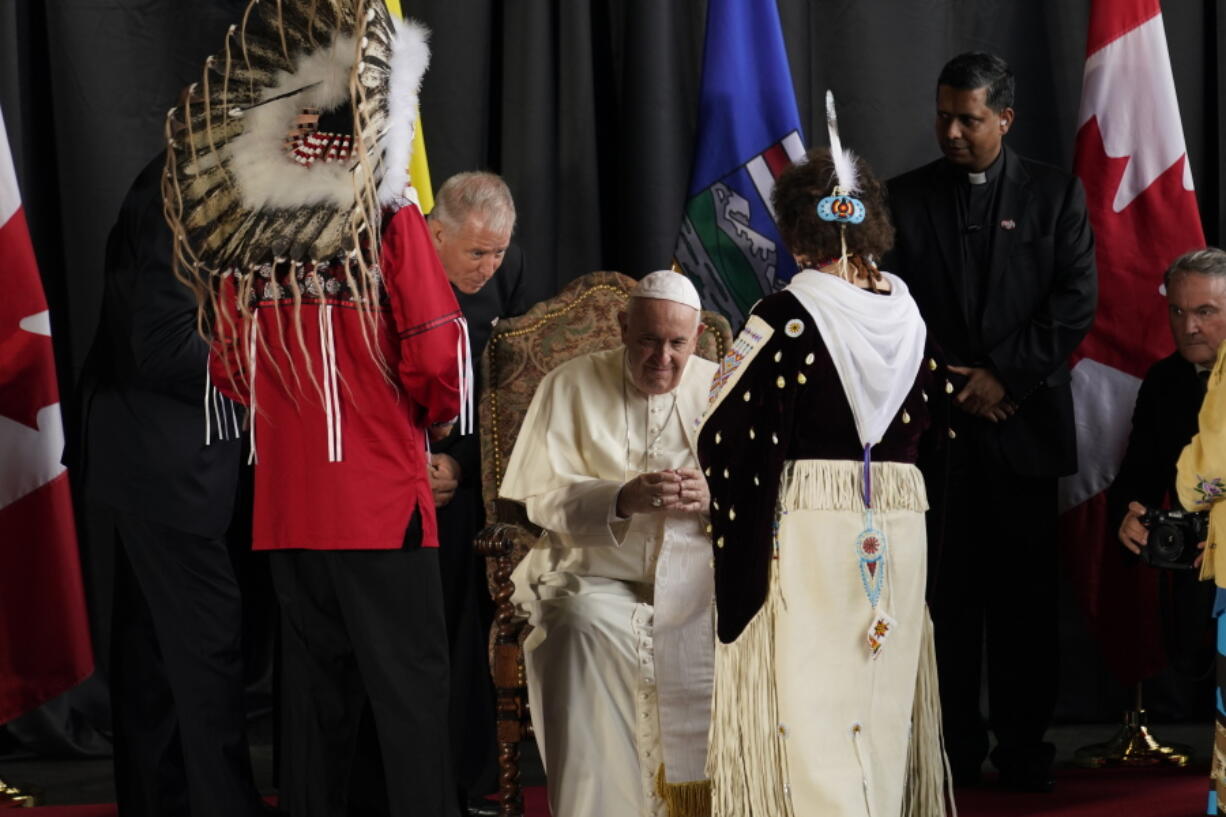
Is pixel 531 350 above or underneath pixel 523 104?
underneath

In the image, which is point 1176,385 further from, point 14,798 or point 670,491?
point 14,798

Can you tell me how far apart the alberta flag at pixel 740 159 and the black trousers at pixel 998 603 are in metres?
0.86

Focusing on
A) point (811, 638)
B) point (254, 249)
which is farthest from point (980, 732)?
point (254, 249)

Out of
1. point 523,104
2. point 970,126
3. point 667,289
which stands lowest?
point 667,289

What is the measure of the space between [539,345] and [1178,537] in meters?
1.60

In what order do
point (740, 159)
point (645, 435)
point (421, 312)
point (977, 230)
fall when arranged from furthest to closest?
point (740, 159), point (977, 230), point (645, 435), point (421, 312)

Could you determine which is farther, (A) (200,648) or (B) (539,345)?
(B) (539,345)

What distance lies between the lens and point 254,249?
297 cm

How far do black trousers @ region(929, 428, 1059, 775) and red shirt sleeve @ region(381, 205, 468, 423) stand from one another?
1.85 m

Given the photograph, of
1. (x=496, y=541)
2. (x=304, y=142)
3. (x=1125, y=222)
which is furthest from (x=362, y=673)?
(x=1125, y=222)

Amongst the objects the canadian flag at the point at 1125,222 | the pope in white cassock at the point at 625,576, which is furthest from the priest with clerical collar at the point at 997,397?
the pope in white cassock at the point at 625,576

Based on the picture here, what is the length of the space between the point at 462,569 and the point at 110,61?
Answer: 6.66 ft

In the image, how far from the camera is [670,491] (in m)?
3.46

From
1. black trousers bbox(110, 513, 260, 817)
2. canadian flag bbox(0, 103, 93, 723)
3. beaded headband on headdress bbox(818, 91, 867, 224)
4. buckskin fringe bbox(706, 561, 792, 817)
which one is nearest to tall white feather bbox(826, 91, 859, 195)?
beaded headband on headdress bbox(818, 91, 867, 224)
